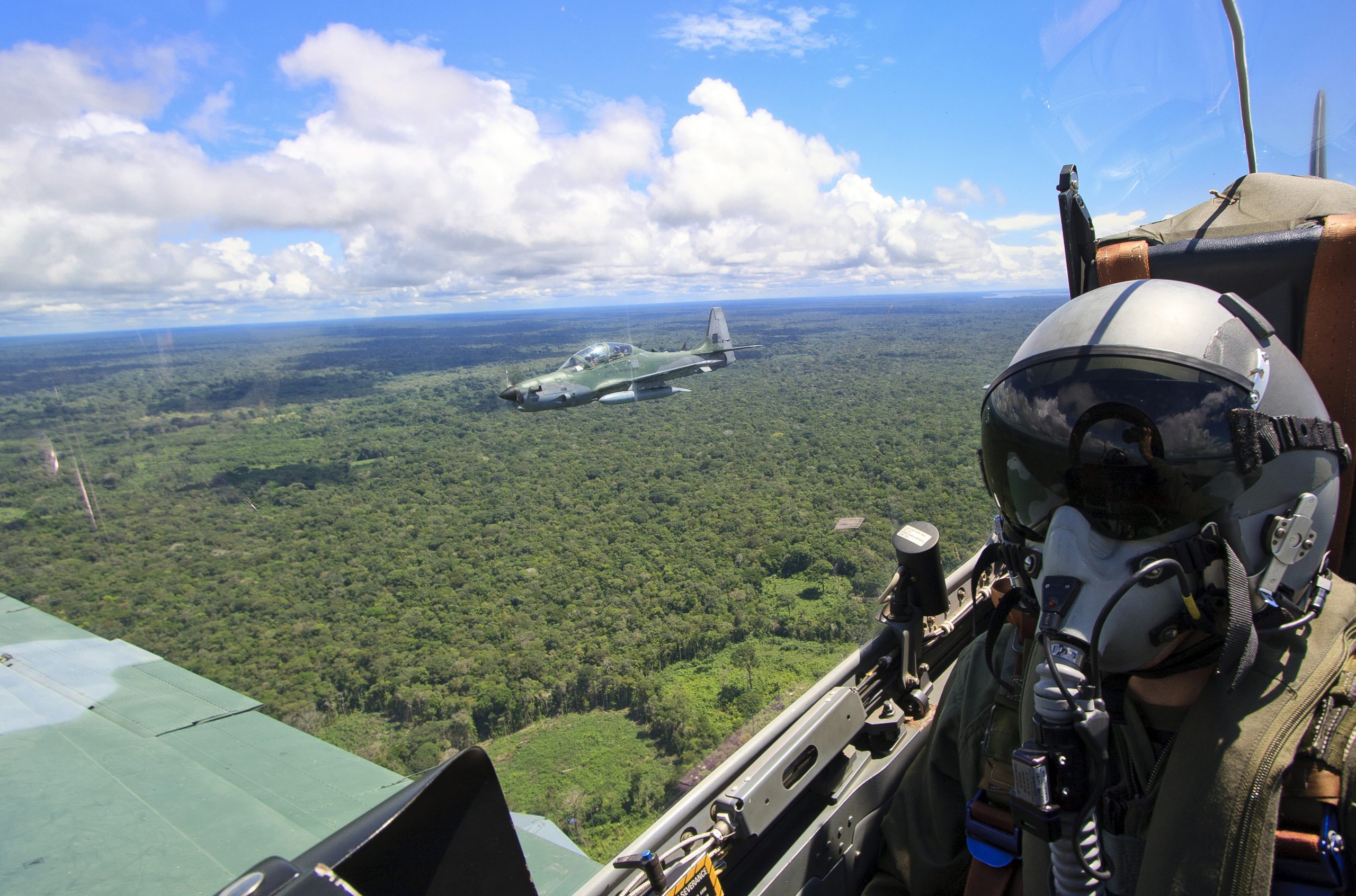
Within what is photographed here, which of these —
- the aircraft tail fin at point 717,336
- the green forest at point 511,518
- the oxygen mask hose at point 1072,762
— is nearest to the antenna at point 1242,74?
the green forest at point 511,518

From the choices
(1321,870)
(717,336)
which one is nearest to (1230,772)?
(1321,870)

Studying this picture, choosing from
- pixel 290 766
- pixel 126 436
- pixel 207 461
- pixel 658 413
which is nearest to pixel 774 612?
pixel 290 766

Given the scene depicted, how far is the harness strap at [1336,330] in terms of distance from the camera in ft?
3.62

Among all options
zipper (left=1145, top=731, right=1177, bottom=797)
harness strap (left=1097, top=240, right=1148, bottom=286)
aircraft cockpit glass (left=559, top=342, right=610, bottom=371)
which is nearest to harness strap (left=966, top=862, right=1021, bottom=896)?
zipper (left=1145, top=731, right=1177, bottom=797)

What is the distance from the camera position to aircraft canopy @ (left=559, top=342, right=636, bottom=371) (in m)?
12.2

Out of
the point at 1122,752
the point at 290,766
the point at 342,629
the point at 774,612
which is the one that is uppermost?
the point at 1122,752

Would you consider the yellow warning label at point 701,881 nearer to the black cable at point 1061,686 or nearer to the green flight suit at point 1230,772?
the green flight suit at point 1230,772

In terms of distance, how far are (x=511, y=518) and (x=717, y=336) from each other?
29.6ft

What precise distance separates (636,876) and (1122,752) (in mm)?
812

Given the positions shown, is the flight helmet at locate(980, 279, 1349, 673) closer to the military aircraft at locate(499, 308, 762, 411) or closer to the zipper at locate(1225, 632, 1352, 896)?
the zipper at locate(1225, 632, 1352, 896)

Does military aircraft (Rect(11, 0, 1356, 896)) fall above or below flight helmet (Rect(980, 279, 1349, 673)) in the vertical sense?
below

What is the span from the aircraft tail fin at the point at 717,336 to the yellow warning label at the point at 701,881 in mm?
13694

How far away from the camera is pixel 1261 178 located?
1.40m

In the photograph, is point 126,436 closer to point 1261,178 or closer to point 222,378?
point 222,378
